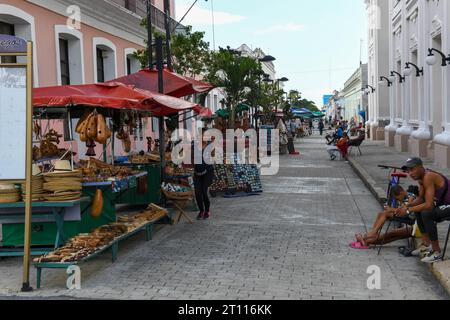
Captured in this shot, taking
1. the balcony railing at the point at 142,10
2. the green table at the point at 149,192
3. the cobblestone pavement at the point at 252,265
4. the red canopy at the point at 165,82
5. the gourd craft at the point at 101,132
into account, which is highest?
the balcony railing at the point at 142,10

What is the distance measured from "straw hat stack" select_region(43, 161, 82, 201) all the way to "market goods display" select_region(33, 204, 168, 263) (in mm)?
564

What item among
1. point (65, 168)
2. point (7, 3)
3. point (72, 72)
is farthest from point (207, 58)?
point (65, 168)

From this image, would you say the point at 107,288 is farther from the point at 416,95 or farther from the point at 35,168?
the point at 416,95

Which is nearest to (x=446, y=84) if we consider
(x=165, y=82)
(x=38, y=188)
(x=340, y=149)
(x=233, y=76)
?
(x=340, y=149)

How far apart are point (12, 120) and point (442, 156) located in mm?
13033

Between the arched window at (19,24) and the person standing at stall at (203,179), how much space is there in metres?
4.79

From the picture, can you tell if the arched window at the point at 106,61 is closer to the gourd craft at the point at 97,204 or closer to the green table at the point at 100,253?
the green table at the point at 100,253

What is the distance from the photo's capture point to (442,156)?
1560 cm

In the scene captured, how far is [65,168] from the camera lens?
6984 millimetres

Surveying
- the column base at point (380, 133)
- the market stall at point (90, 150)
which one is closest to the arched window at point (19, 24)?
the market stall at point (90, 150)

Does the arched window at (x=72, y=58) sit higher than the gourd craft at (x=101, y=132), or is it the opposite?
the arched window at (x=72, y=58)

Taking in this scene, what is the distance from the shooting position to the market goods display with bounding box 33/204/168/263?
608 centimetres

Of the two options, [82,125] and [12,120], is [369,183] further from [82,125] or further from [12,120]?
[12,120]

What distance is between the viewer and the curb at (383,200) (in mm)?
5829
